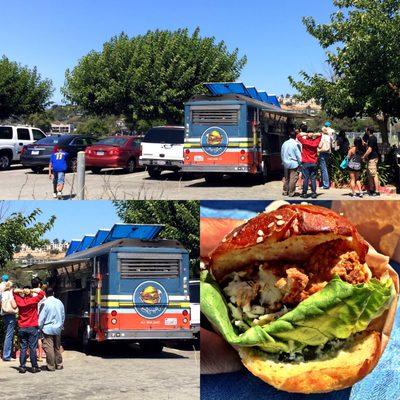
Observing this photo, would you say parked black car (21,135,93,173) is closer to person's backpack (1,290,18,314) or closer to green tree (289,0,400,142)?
green tree (289,0,400,142)

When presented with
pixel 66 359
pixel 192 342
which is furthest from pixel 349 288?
pixel 66 359

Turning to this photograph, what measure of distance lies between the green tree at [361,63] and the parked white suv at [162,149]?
16.2 feet

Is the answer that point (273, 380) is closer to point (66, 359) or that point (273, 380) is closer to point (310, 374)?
point (310, 374)

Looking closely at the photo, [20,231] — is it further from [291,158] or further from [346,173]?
[346,173]

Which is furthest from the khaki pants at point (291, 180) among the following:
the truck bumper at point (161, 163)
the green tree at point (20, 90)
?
the green tree at point (20, 90)

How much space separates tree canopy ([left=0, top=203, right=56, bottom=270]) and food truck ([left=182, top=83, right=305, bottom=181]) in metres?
10.9

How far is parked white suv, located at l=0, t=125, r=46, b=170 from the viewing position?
25047 mm

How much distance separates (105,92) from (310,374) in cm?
3679

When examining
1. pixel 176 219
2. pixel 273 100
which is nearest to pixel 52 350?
pixel 176 219

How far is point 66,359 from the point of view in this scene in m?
4.91

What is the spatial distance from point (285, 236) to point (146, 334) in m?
1.26

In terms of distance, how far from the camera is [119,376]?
4.78 meters

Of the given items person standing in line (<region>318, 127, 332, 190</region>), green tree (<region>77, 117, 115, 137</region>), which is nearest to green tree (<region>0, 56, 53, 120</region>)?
green tree (<region>77, 117, 115, 137</region>)

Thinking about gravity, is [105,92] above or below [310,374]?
above
